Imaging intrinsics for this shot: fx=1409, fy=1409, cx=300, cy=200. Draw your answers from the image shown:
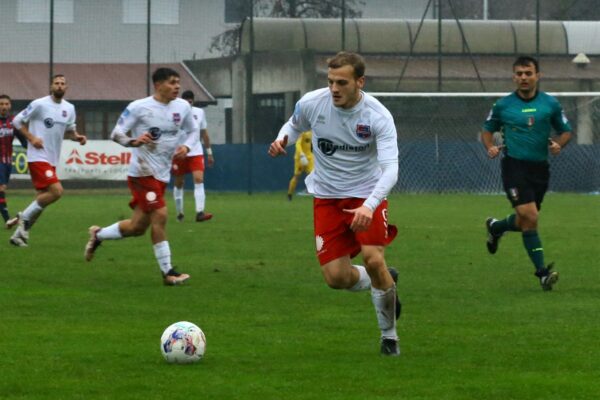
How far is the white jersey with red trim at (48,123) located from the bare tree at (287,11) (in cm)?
2506

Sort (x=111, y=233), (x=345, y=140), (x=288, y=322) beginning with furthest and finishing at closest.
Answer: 1. (x=111, y=233)
2. (x=288, y=322)
3. (x=345, y=140)

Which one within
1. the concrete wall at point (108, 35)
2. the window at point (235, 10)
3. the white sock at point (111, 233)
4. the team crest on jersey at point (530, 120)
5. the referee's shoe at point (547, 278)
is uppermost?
the window at point (235, 10)

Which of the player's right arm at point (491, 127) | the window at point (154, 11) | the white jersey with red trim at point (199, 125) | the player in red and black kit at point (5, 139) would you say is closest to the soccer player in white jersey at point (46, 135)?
the player in red and black kit at point (5, 139)

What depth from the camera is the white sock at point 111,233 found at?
13466 mm

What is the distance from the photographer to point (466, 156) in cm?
3656

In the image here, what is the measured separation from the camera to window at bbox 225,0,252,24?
1791 inches

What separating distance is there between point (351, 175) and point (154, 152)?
4689 mm

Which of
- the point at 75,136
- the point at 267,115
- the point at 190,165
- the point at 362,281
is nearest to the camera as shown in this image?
the point at 362,281

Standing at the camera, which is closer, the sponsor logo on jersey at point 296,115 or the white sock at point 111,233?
the sponsor logo on jersey at point 296,115

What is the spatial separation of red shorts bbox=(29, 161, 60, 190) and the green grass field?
0.77m

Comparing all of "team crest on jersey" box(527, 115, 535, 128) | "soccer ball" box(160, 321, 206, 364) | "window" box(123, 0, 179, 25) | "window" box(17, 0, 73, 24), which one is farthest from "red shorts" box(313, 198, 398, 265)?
"window" box(17, 0, 73, 24)

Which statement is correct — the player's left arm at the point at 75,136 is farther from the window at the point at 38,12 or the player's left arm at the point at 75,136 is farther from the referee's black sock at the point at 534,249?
the window at the point at 38,12

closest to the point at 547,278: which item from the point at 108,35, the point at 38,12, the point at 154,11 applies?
the point at 154,11

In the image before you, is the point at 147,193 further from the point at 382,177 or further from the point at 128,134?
the point at 382,177
